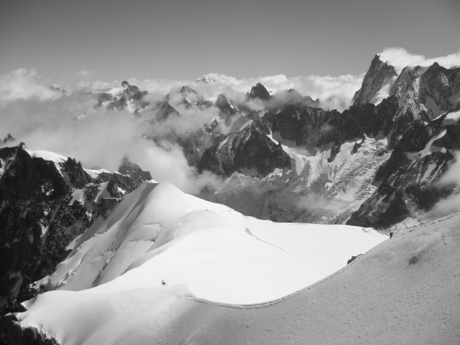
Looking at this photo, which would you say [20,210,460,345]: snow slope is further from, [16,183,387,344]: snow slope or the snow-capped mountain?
[16,183,387,344]: snow slope

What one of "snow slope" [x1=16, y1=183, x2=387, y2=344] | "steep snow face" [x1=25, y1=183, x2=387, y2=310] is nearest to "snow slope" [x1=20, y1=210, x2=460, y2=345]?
"snow slope" [x1=16, y1=183, x2=387, y2=344]

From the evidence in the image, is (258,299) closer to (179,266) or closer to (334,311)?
(334,311)

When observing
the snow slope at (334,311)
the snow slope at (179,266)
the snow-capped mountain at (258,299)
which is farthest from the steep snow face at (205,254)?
the snow slope at (334,311)

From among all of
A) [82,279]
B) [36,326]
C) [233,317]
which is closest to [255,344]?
[233,317]

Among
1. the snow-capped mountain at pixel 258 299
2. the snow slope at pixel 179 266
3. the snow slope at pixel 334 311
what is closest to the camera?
the snow slope at pixel 334 311

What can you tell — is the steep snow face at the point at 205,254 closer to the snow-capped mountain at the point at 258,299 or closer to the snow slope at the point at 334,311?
the snow-capped mountain at the point at 258,299

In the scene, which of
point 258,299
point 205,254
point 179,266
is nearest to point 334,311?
point 258,299

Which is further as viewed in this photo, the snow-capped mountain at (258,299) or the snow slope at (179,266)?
the snow slope at (179,266)
